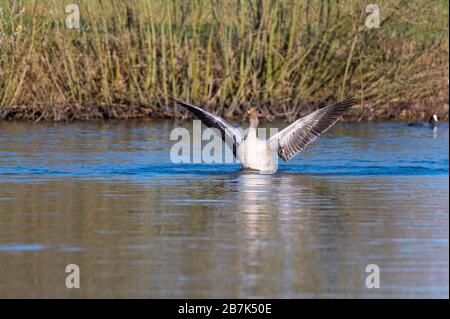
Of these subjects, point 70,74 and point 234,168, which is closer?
point 234,168

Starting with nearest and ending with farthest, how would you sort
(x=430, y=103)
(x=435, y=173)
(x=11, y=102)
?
(x=435, y=173) → (x=11, y=102) → (x=430, y=103)

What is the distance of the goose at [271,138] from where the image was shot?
1447 centimetres

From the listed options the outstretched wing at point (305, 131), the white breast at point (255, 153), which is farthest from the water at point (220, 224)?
the outstretched wing at point (305, 131)

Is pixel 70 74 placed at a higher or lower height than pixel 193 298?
higher

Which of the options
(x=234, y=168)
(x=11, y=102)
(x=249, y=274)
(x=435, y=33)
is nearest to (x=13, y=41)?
(x=11, y=102)

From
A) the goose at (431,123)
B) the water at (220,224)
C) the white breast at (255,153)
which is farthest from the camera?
the goose at (431,123)

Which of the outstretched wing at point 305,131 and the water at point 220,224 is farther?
the outstretched wing at point 305,131

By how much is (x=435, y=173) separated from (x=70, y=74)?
32.2 feet

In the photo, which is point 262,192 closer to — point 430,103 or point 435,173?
point 435,173

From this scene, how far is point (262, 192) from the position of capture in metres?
12.6

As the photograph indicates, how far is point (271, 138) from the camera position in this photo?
14.8 meters

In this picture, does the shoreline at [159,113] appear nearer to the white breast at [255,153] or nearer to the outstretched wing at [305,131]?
the outstretched wing at [305,131]

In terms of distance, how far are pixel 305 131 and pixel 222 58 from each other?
7631 millimetres

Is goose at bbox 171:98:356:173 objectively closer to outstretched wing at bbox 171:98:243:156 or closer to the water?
outstretched wing at bbox 171:98:243:156
